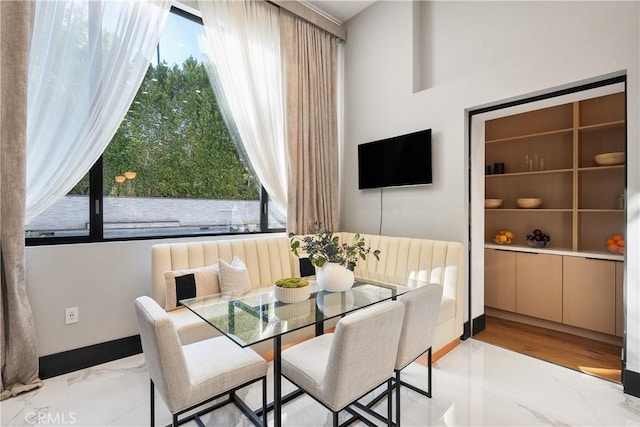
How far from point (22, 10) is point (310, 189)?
265cm

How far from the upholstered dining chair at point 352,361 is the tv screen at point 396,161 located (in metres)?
2.02

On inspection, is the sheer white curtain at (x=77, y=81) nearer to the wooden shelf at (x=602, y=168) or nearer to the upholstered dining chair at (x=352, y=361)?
the upholstered dining chair at (x=352, y=361)

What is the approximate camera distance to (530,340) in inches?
115

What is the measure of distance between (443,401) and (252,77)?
318 centimetres

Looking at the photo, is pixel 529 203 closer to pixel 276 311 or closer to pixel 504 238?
pixel 504 238

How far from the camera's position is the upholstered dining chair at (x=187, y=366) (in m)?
1.29

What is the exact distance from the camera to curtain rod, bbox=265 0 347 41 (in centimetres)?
338

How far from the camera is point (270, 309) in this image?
176 cm

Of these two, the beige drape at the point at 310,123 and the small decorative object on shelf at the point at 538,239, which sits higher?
the beige drape at the point at 310,123

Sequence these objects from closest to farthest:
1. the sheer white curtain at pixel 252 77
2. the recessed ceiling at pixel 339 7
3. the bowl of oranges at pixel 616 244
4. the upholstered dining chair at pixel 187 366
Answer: the upholstered dining chair at pixel 187 366 < the bowl of oranges at pixel 616 244 < the sheer white curtain at pixel 252 77 < the recessed ceiling at pixel 339 7

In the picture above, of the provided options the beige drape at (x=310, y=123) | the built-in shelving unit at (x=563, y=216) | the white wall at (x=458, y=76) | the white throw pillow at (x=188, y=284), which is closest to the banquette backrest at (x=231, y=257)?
the white throw pillow at (x=188, y=284)

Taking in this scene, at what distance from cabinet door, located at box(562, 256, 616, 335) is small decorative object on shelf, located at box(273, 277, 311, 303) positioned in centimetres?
268

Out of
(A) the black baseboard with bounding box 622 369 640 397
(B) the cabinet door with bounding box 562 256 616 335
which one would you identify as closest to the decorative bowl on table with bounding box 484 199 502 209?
(B) the cabinet door with bounding box 562 256 616 335

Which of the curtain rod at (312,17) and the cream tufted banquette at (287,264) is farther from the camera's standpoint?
the curtain rod at (312,17)
